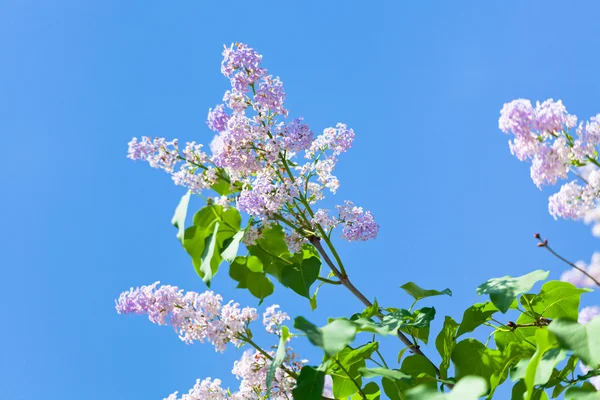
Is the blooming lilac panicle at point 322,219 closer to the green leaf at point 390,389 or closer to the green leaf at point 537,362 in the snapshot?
the green leaf at point 390,389

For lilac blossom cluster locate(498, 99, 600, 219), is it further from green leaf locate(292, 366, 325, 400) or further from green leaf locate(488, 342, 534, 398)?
green leaf locate(292, 366, 325, 400)

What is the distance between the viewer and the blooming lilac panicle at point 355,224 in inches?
73.9

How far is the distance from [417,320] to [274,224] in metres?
0.44

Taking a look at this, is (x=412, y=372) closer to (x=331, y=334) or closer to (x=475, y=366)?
Result: (x=475, y=366)

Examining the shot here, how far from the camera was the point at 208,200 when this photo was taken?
1.83 m

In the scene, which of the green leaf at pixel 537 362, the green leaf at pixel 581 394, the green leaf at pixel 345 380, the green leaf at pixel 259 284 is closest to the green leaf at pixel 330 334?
the green leaf at pixel 537 362

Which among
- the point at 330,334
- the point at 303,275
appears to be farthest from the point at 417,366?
the point at 330,334

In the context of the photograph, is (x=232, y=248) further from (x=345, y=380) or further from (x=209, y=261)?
(x=345, y=380)

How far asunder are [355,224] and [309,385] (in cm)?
64

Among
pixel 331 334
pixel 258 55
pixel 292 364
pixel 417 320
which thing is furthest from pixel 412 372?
pixel 258 55

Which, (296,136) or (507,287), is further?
(296,136)

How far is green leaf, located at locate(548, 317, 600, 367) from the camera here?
117cm

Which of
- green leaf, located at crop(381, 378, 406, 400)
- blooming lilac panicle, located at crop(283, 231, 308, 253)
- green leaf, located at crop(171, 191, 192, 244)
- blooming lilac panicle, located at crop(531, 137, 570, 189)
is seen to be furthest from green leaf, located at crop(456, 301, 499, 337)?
green leaf, located at crop(171, 191, 192, 244)

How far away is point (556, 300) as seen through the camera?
1680mm
